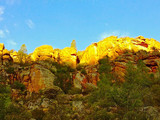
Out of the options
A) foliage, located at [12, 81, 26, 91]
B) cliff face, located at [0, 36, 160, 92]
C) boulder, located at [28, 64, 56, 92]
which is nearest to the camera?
foliage, located at [12, 81, 26, 91]

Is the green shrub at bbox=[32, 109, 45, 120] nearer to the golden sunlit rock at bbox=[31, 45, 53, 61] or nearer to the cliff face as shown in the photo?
the cliff face

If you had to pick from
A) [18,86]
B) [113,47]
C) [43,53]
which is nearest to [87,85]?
[18,86]

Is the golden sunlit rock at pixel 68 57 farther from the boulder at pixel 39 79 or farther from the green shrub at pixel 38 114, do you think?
the green shrub at pixel 38 114

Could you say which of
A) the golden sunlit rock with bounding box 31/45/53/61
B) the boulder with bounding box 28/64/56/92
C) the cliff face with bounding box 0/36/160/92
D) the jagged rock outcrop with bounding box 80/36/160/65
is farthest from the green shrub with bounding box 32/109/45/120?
the jagged rock outcrop with bounding box 80/36/160/65

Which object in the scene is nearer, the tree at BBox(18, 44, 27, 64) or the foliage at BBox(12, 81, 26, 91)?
the foliage at BBox(12, 81, 26, 91)

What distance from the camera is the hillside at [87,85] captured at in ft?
72.2

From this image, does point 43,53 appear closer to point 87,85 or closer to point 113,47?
point 87,85

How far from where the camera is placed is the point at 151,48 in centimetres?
8625

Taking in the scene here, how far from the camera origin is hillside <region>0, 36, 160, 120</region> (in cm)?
2202

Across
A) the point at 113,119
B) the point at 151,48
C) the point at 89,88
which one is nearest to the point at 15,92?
the point at 89,88

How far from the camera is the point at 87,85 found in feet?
163

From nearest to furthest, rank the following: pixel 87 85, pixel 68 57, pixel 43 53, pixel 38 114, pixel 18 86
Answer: pixel 38 114, pixel 18 86, pixel 87 85, pixel 43 53, pixel 68 57

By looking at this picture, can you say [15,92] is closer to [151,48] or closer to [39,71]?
[39,71]

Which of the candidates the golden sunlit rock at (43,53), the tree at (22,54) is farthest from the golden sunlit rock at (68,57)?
the tree at (22,54)
